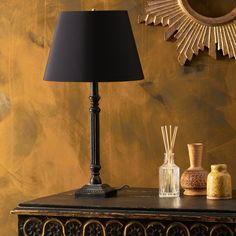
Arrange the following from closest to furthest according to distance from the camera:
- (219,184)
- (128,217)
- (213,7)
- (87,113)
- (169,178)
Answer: (128,217)
(219,184)
(169,178)
(213,7)
(87,113)

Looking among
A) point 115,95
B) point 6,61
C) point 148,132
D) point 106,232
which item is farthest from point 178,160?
point 6,61

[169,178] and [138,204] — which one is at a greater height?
[169,178]

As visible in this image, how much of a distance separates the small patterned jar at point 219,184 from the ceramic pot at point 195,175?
0.08 meters

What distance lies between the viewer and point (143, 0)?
3.95m

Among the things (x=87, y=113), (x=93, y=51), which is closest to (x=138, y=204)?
(x=93, y=51)

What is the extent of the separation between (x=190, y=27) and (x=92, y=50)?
59 cm

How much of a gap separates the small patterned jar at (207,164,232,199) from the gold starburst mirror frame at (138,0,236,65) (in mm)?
615

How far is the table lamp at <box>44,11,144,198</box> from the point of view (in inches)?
137

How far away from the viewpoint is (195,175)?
3.56m

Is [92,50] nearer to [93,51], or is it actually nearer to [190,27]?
[93,51]

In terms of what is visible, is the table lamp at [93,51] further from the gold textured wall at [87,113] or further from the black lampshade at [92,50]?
the gold textured wall at [87,113]

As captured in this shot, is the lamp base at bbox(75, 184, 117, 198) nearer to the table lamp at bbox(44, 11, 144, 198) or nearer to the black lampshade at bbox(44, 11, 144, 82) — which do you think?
the table lamp at bbox(44, 11, 144, 198)

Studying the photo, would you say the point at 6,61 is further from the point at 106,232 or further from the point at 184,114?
the point at 106,232

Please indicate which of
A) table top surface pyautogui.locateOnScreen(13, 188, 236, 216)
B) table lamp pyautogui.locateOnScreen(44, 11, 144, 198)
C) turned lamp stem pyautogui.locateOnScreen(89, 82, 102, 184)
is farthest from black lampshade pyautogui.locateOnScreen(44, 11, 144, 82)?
table top surface pyautogui.locateOnScreen(13, 188, 236, 216)
